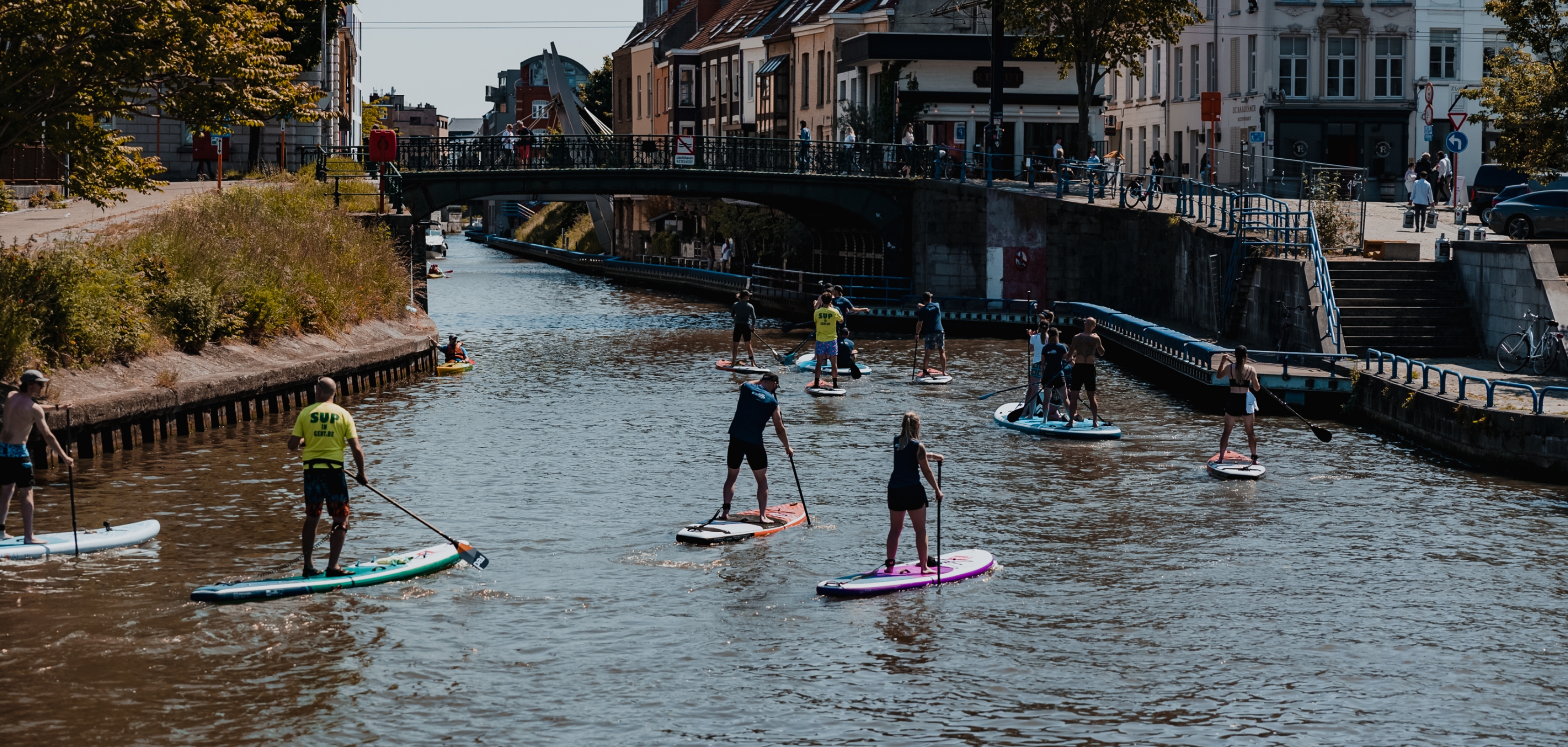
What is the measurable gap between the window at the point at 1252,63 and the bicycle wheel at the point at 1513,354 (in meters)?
35.2

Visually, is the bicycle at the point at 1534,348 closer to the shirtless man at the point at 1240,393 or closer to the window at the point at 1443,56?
the shirtless man at the point at 1240,393

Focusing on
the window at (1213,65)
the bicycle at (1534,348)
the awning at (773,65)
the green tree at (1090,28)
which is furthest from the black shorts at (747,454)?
the awning at (773,65)

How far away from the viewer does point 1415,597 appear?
58.4 feet

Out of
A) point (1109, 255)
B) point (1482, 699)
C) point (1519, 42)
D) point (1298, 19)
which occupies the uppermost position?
point (1298, 19)

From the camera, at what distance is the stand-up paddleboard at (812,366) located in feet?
129

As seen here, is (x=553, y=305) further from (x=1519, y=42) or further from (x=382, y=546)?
(x=382, y=546)

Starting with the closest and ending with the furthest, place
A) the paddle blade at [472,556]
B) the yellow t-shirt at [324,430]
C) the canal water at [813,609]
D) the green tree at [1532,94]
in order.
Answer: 1. the canal water at [813,609]
2. the yellow t-shirt at [324,430]
3. the paddle blade at [472,556]
4. the green tree at [1532,94]

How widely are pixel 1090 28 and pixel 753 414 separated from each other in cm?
3576

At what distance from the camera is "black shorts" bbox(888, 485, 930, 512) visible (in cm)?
1738

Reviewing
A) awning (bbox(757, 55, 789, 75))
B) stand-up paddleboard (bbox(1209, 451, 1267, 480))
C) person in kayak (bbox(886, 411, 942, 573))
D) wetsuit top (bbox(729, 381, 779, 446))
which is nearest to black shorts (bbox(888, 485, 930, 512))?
person in kayak (bbox(886, 411, 942, 573))

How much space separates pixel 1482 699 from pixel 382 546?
11684mm

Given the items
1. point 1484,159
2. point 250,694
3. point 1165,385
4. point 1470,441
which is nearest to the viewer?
point 250,694

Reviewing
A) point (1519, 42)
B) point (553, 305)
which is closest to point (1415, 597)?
point (1519, 42)

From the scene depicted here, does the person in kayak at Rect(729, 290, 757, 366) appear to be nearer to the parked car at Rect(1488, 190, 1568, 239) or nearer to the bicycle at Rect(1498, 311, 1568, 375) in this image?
the bicycle at Rect(1498, 311, 1568, 375)
